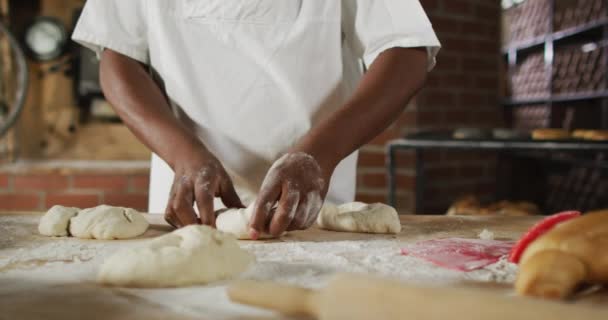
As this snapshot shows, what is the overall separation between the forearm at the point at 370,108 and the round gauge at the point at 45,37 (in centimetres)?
260

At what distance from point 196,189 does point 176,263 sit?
25 centimetres

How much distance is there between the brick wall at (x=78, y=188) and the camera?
288cm

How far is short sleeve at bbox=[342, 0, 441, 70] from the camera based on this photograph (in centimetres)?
110

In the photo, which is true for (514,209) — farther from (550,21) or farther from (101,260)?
(101,260)

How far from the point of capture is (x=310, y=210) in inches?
32.9

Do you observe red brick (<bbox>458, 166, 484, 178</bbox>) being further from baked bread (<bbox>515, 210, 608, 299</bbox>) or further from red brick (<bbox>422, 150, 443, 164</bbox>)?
baked bread (<bbox>515, 210, 608, 299</bbox>)

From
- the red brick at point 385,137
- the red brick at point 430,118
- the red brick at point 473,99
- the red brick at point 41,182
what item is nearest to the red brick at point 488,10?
the red brick at point 473,99

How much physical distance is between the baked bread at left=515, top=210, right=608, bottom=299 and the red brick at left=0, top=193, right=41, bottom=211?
9.15 feet

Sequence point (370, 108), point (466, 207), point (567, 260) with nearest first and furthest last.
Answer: point (567, 260) → point (370, 108) → point (466, 207)

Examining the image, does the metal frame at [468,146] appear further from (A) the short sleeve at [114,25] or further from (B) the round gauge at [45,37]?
(B) the round gauge at [45,37]

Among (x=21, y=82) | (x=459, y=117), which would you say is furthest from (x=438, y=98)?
(x=21, y=82)

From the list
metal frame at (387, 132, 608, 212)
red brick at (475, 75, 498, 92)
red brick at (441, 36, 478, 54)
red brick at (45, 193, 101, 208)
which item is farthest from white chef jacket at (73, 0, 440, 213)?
red brick at (475, 75, 498, 92)

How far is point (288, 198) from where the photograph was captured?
804 millimetres

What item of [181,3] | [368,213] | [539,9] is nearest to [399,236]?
[368,213]
